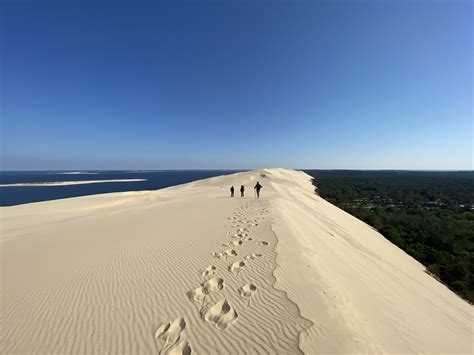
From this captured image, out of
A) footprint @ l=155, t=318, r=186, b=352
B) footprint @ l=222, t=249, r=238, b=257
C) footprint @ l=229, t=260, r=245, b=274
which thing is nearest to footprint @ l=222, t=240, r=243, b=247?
footprint @ l=222, t=249, r=238, b=257

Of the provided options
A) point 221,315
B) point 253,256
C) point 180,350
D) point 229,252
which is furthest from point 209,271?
point 180,350

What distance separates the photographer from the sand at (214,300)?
3.51m

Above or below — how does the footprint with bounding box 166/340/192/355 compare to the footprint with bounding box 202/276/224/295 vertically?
below

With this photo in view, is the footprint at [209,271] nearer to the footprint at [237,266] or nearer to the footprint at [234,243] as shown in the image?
the footprint at [237,266]

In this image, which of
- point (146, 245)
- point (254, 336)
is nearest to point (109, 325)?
point (254, 336)

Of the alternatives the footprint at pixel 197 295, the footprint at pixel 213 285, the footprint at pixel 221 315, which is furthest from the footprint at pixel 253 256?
the footprint at pixel 221 315

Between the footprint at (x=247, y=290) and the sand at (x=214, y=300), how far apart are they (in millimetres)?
22

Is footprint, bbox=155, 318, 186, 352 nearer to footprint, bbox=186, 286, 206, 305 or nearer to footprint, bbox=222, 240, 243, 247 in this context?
footprint, bbox=186, 286, 206, 305

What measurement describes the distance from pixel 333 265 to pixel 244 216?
5.77m

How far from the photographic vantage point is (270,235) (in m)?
8.16

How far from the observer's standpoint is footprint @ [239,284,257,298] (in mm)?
4516

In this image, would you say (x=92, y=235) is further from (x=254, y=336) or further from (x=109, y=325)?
(x=254, y=336)

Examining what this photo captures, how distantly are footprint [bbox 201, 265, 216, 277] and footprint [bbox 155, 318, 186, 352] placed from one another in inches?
64.2

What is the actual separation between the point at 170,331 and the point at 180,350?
0.45 meters
